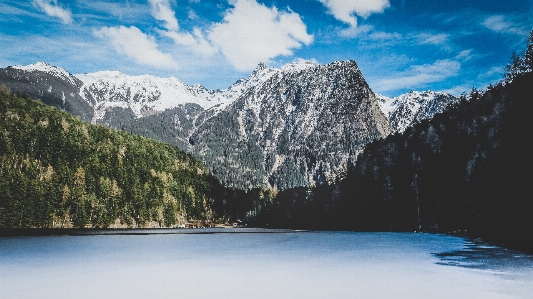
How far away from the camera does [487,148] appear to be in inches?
3007

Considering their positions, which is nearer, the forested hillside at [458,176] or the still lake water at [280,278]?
the still lake water at [280,278]

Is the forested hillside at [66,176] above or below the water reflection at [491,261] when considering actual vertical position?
above

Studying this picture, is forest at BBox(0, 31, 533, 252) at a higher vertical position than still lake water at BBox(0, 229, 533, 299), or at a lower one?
higher

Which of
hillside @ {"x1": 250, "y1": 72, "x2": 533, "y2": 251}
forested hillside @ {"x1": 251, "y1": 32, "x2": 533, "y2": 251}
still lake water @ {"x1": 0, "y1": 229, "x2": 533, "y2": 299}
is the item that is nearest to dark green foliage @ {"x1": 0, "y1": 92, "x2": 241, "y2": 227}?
forested hillside @ {"x1": 251, "y1": 32, "x2": 533, "y2": 251}

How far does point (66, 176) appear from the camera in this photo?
157 m

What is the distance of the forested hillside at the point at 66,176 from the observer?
448 ft

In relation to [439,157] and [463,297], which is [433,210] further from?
[463,297]

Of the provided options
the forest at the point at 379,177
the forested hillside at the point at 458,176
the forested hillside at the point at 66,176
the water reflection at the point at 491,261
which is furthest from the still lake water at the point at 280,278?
the forested hillside at the point at 66,176

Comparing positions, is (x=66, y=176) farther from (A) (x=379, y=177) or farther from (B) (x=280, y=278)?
(B) (x=280, y=278)

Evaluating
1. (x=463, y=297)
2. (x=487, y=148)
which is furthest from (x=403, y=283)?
(x=487, y=148)

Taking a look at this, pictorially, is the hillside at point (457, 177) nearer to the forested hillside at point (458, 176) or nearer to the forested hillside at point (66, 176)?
the forested hillside at point (458, 176)

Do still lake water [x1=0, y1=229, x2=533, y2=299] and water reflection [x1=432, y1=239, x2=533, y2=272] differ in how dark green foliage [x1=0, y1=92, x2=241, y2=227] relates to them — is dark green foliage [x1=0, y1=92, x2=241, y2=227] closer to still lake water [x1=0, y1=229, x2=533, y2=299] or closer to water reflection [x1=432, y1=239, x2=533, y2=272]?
still lake water [x1=0, y1=229, x2=533, y2=299]

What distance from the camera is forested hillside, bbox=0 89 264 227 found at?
448ft

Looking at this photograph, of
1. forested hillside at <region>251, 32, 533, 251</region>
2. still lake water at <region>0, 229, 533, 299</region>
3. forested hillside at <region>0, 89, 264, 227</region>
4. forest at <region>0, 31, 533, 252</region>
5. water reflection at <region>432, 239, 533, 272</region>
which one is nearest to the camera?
still lake water at <region>0, 229, 533, 299</region>
